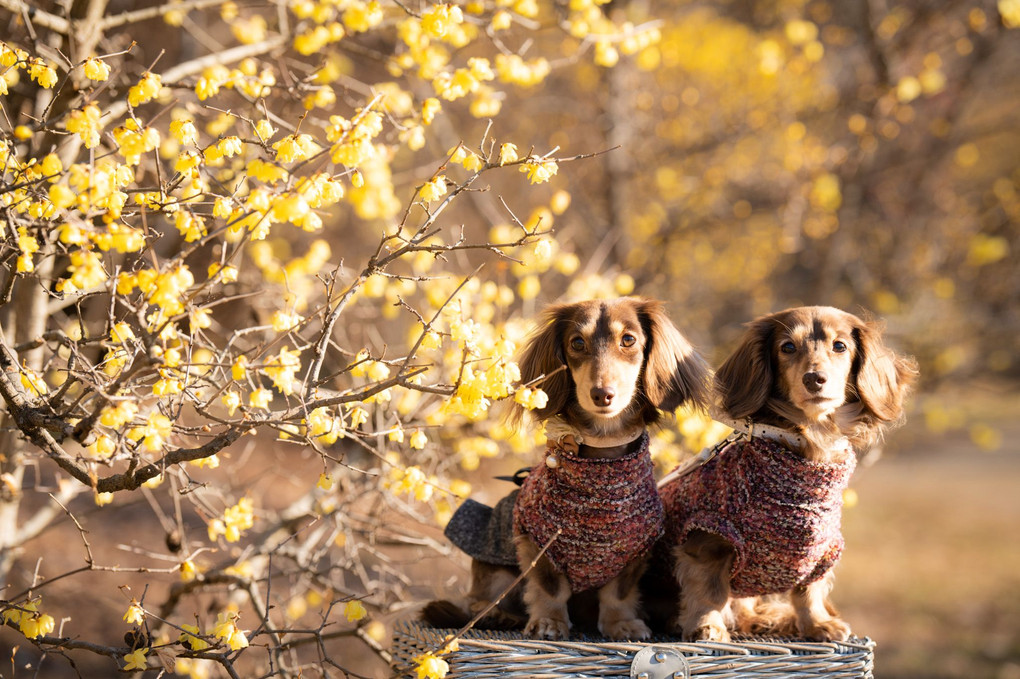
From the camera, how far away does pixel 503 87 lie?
662 cm

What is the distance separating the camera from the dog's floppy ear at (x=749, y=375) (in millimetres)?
2395

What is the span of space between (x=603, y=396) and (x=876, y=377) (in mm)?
817

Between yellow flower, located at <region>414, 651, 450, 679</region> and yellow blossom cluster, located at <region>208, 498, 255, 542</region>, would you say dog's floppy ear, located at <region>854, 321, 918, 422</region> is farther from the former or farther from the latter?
yellow blossom cluster, located at <region>208, 498, 255, 542</region>

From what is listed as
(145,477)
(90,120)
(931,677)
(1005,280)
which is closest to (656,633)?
(145,477)

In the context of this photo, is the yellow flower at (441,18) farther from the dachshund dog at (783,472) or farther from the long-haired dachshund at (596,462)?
the dachshund dog at (783,472)

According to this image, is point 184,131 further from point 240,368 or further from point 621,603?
point 621,603

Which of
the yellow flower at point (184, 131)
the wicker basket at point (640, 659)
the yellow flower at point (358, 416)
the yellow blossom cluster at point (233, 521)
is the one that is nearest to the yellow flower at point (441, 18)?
the yellow flower at point (184, 131)

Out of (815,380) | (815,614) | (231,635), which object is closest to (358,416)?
(231,635)

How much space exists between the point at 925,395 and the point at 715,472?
157 inches

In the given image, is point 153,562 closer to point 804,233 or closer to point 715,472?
point 715,472

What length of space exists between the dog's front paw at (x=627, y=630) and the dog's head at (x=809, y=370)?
628 millimetres

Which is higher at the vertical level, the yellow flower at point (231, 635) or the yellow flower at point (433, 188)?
the yellow flower at point (433, 188)

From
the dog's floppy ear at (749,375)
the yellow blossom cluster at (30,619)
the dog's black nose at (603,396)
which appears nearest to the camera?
the yellow blossom cluster at (30,619)

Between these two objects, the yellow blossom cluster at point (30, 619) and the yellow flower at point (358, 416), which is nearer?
the yellow blossom cluster at point (30, 619)
